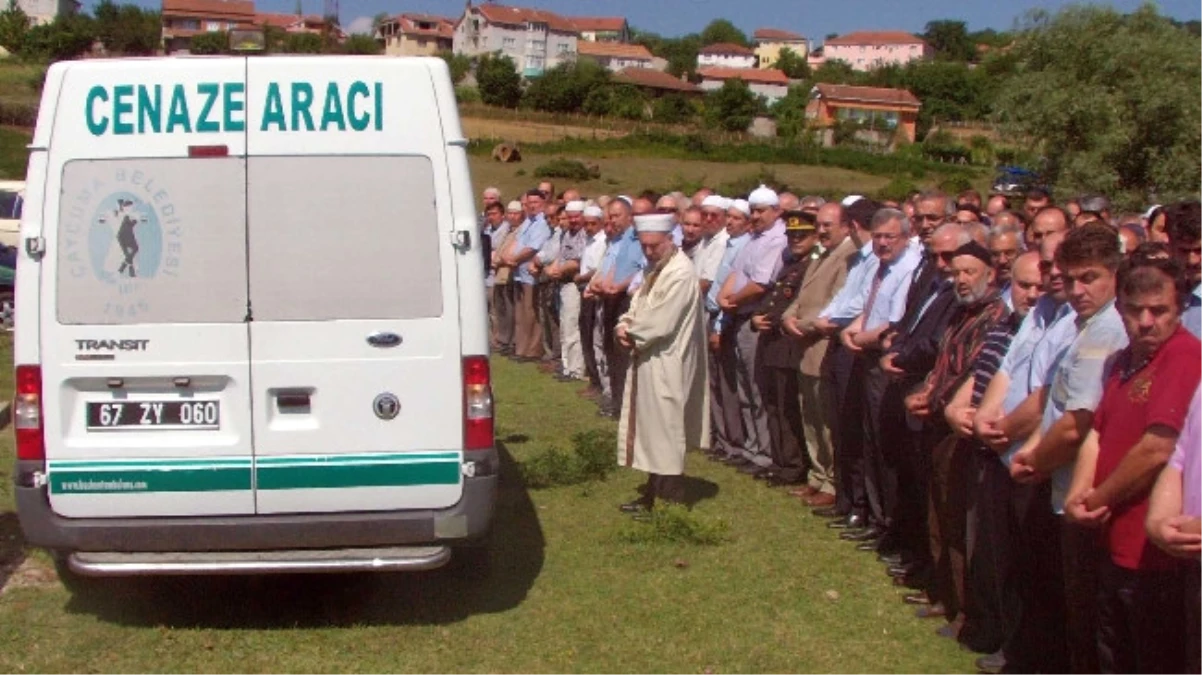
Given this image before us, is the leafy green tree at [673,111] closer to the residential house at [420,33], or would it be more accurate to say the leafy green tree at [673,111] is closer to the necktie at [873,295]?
the residential house at [420,33]

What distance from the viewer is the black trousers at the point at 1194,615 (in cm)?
420

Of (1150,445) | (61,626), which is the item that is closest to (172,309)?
(61,626)

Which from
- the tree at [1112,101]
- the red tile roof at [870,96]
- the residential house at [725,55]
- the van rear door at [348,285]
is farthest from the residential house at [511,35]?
the van rear door at [348,285]

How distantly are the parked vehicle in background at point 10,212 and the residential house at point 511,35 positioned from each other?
129 meters

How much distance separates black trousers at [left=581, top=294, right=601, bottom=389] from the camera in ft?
48.5

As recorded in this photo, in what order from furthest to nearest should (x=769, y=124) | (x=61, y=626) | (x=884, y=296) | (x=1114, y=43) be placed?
(x=769, y=124)
(x=1114, y=43)
(x=884, y=296)
(x=61, y=626)

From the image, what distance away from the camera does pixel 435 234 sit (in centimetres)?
646

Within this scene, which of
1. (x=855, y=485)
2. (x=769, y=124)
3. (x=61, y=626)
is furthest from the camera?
(x=769, y=124)

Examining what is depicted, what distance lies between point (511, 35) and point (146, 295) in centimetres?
15522

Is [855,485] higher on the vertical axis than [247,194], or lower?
lower

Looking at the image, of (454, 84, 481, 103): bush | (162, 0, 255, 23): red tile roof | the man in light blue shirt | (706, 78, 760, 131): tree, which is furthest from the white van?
(162, 0, 255, 23): red tile roof

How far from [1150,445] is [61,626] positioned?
515cm

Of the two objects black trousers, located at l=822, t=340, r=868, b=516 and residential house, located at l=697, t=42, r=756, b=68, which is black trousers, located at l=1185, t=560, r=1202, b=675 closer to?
black trousers, located at l=822, t=340, r=868, b=516

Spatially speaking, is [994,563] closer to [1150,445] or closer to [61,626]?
[1150,445]
